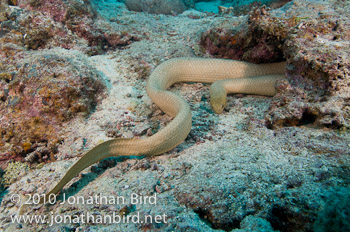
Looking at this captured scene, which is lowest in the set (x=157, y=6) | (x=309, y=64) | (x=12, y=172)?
(x=12, y=172)

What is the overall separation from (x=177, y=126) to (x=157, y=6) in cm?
774

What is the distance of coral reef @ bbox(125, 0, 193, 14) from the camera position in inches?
314

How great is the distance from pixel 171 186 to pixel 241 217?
2.51 ft

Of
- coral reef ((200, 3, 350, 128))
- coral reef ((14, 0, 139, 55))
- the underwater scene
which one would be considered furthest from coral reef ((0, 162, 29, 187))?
coral reef ((200, 3, 350, 128))

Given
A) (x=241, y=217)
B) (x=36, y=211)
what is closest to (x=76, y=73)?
(x=36, y=211)

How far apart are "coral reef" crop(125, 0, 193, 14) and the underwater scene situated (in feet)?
11.2

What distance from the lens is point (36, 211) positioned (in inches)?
78.4

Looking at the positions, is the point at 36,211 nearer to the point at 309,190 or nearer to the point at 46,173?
the point at 46,173

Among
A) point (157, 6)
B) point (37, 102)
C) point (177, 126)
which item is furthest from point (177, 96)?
point (157, 6)

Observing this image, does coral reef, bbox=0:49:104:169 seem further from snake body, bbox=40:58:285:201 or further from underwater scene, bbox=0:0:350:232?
snake body, bbox=40:58:285:201

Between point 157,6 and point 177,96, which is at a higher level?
point 157,6

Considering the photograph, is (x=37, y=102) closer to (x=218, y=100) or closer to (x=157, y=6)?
(x=218, y=100)

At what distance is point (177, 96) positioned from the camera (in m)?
3.37

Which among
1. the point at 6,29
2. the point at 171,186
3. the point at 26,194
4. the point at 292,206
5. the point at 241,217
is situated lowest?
the point at 26,194
